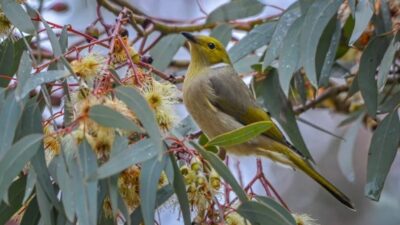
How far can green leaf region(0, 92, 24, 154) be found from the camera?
195cm

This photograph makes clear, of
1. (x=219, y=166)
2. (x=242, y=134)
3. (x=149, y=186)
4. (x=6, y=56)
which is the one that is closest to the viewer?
(x=149, y=186)

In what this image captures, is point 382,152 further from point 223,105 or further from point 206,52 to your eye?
point 206,52

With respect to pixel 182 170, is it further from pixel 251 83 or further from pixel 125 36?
pixel 251 83

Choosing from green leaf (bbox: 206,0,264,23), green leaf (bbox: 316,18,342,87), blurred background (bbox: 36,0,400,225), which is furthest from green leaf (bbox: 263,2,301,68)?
blurred background (bbox: 36,0,400,225)

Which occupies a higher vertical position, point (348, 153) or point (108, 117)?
point (108, 117)

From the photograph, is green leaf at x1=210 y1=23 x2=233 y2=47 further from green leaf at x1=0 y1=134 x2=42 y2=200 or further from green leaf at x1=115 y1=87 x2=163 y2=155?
green leaf at x1=0 y1=134 x2=42 y2=200

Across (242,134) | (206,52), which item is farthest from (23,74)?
(206,52)

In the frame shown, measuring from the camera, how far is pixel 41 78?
1.97 metres

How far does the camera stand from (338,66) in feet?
11.2

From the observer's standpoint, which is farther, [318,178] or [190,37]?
[190,37]

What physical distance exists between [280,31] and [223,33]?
2.32 ft

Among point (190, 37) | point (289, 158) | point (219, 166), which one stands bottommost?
point (289, 158)

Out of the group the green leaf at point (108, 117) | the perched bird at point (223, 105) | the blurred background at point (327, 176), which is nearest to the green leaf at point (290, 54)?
the perched bird at point (223, 105)

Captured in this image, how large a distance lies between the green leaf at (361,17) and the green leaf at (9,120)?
3.51 feet
